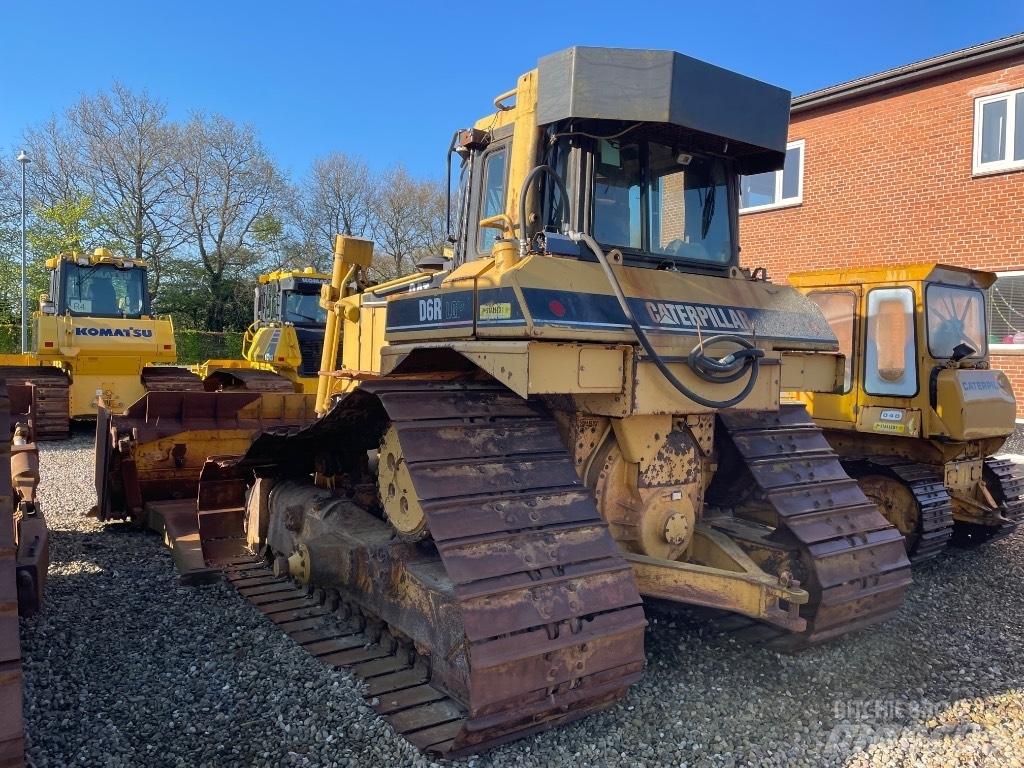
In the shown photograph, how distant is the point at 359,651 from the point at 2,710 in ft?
5.63

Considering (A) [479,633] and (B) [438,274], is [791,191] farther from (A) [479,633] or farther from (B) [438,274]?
(A) [479,633]

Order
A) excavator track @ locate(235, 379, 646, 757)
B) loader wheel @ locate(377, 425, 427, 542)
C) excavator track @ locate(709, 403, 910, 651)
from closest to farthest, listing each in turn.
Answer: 1. excavator track @ locate(235, 379, 646, 757)
2. loader wheel @ locate(377, 425, 427, 542)
3. excavator track @ locate(709, 403, 910, 651)

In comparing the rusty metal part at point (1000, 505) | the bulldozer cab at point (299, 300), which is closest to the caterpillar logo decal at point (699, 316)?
the rusty metal part at point (1000, 505)

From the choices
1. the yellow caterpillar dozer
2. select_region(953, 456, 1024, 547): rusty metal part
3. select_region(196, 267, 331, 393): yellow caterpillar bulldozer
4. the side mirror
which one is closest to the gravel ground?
the yellow caterpillar dozer

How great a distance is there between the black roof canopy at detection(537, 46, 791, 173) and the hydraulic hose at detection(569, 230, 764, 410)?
0.58m

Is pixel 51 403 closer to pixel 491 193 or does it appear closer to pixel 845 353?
pixel 491 193

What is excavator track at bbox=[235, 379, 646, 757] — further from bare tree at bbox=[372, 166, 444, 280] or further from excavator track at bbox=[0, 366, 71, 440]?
bare tree at bbox=[372, 166, 444, 280]

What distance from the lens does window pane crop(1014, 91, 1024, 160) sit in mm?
12273

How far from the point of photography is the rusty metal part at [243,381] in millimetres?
10273

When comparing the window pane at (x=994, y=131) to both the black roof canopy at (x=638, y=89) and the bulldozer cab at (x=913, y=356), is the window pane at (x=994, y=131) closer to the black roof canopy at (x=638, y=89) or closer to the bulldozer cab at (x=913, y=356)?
the bulldozer cab at (x=913, y=356)

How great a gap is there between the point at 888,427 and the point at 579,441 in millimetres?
3718

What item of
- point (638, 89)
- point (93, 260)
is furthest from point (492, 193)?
point (93, 260)

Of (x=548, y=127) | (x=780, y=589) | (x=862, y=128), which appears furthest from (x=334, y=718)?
(x=862, y=128)

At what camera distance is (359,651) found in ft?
12.3
